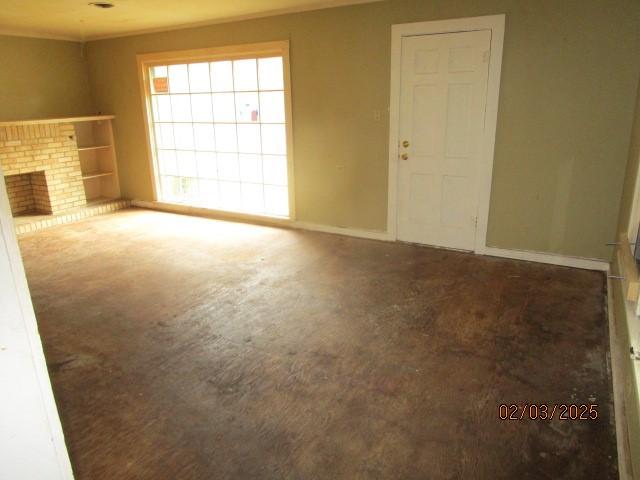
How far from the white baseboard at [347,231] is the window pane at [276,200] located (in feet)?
0.72

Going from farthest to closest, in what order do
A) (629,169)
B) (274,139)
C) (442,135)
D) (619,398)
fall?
1. (274,139)
2. (442,135)
3. (629,169)
4. (619,398)

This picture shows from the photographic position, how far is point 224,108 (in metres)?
5.96

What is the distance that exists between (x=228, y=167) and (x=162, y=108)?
1381 millimetres

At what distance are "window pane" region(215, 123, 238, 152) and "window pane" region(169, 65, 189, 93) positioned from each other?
74 centimetres

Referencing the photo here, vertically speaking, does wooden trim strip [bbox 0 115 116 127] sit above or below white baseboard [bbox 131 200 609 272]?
above

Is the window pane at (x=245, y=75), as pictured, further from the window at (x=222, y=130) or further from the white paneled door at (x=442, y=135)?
the white paneled door at (x=442, y=135)

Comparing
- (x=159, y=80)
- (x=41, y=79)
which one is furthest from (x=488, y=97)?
(x=41, y=79)

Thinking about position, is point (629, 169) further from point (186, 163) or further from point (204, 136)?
point (186, 163)

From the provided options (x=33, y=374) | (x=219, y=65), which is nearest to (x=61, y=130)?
(x=219, y=65)

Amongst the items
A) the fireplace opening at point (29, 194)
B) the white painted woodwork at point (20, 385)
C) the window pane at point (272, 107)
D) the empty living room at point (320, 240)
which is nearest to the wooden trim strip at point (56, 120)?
the empty living room at point (320, 240)

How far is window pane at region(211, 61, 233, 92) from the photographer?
5.75 m

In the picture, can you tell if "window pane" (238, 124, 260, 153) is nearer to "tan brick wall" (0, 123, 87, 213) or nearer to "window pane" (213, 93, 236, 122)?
"window pane" (213, 93, 236, 122)

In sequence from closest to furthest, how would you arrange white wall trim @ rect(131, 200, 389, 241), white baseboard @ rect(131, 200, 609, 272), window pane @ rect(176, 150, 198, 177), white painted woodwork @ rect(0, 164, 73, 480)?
white painted woodwork @ rect(0, 164, 73, 480) < white baseboard @ rect(131, 200, 609, 272) < white wall trim @ rect(131, 200, 389, 241) < window pane @ rect(176, 150, 198, 177)

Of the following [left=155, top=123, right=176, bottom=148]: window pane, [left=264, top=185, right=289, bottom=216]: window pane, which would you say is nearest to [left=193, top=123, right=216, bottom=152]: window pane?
[left=155, top=123, right=176, bottom=148]: window pane
